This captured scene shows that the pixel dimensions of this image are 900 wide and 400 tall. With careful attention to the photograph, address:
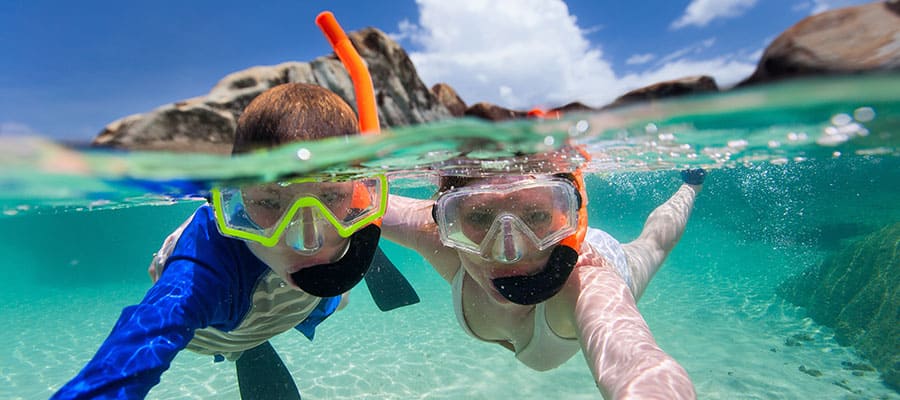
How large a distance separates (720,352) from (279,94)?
34.2ft

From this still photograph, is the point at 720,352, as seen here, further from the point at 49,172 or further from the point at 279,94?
the point at 49,172

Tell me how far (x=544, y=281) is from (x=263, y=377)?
13.8ft

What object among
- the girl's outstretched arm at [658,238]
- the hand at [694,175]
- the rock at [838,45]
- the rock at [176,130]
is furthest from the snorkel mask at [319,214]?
the hand at [694,175]

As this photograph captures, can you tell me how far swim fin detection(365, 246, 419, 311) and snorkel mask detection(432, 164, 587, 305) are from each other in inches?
96.6

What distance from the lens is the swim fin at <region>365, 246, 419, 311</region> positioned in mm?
5883

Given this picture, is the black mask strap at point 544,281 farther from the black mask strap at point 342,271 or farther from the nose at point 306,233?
the nose at point 306,233

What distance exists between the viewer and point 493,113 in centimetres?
414

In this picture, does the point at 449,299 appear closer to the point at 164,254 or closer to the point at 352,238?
the point at 164,254

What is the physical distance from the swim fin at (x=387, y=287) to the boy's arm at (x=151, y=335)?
2.95m

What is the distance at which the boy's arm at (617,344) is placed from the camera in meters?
2.16

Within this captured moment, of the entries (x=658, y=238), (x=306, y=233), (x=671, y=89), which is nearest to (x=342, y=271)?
(x=306, y=233)

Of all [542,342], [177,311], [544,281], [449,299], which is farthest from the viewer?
[449,299]

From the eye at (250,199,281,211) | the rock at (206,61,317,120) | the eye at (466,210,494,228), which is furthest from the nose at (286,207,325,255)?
the rock at (206,61,317,120)

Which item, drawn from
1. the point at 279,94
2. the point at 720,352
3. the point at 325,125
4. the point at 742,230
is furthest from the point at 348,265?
the point at 742,230
